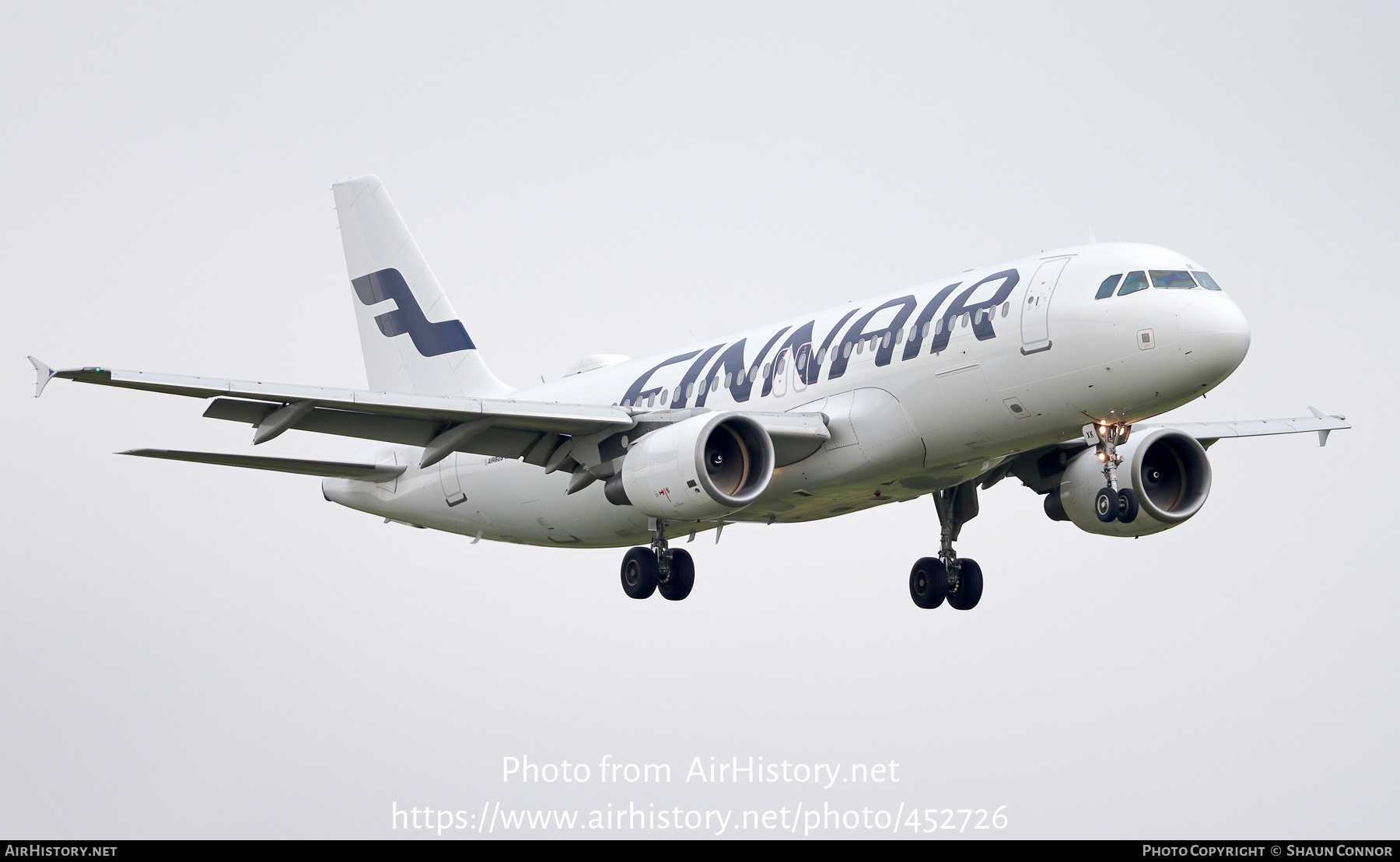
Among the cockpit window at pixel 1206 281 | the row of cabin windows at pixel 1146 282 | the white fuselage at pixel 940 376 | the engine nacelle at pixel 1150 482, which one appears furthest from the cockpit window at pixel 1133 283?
the engine nacelle at pixel 1150 482

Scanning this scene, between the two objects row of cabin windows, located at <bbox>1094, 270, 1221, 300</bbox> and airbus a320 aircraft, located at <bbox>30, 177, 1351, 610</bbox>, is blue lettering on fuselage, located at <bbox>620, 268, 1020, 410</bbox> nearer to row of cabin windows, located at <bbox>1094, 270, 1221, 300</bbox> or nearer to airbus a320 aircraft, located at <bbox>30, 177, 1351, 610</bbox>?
airbus a320 aircraft, located at <bbox>30, 177, 1351, 610</bbox>

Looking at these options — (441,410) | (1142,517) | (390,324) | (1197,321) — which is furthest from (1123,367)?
(390,324)

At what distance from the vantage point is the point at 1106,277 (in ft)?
80.7

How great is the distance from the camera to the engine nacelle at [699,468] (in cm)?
2589

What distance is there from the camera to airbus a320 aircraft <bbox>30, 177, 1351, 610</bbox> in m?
24.4

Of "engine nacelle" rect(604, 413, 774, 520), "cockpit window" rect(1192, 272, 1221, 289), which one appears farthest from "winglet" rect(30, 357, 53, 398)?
"cockpit window" rect(1192, 272, 1221, 289)

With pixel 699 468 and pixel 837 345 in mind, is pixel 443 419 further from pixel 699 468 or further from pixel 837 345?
pixel 837 345

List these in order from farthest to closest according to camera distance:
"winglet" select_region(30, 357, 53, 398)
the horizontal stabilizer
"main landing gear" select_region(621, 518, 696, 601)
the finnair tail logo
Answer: the finnair tail logo < "main landing gear" select_region(621, 518, 696, 601) < the horizontal stabilizer < "winglet" select_region(30, 357, 53, 398)

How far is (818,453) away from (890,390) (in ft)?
5.79

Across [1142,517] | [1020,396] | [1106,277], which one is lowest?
[1142,517]

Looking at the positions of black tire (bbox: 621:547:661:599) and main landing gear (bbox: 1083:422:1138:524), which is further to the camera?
black tire (bbox: 621:547:661:599)

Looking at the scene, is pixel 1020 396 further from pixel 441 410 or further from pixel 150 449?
pixel 150 449

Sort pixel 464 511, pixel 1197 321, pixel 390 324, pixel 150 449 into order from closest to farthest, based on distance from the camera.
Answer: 1. pixel 1197 321
2. pixel 150 449
3. pixel 464 511
4. pixel 390 324

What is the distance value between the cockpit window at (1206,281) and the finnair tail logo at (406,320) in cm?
1783
